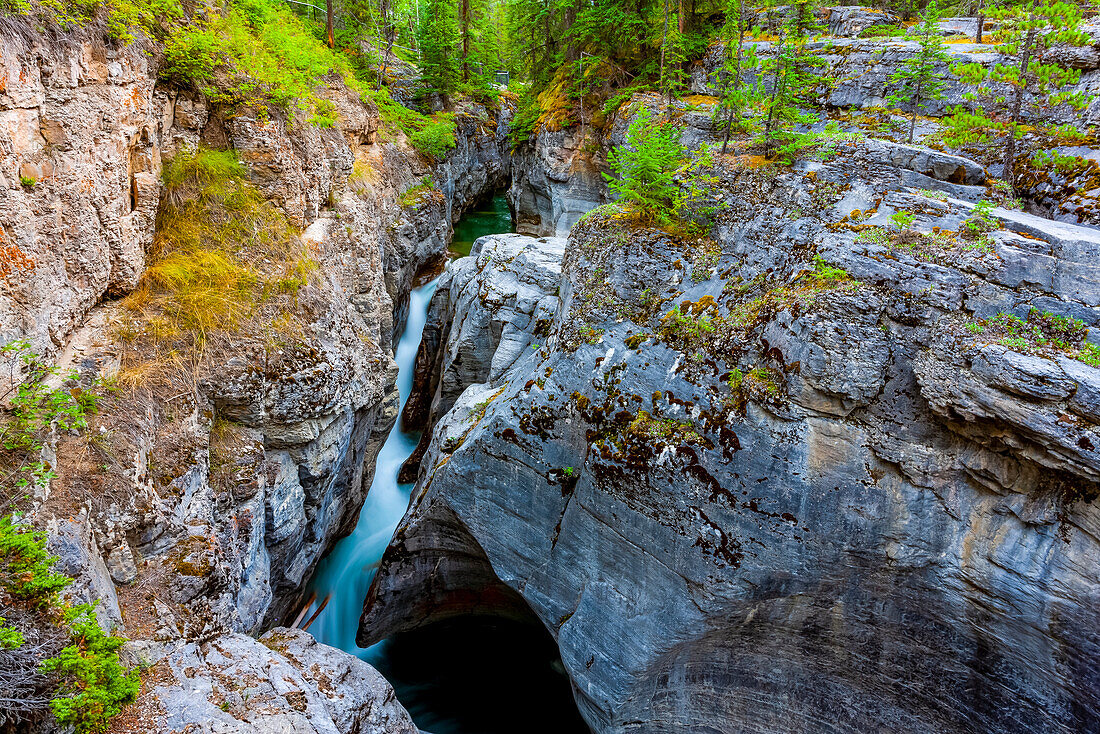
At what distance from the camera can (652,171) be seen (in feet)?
28.3

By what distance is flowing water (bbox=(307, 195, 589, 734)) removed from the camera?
11.0m

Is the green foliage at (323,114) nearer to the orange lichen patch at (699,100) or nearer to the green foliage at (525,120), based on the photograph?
the orange lichen patch at (699,100)

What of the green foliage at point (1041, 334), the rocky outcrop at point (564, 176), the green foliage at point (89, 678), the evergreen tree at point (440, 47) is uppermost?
the evergreen tree at point (440, 47)

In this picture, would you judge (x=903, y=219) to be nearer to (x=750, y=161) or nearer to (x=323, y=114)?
(x=750, y=161)

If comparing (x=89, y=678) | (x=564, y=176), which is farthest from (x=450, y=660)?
(x=564, y=176)

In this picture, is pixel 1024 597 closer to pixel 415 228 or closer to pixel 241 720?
pixel 241 720

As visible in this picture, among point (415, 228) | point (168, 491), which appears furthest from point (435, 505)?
point (415, 228)

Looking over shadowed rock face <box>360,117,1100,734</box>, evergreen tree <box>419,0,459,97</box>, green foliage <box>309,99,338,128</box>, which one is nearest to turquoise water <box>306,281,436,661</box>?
shadowed rock face <box>360,117,1100,734</box>

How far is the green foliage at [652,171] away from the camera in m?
8.34

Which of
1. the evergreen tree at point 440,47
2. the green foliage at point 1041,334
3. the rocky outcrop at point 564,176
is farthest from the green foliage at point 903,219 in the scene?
the evergreen tree at point 440,47

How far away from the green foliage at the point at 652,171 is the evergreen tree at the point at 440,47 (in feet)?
59.8

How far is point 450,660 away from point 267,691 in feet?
24.4

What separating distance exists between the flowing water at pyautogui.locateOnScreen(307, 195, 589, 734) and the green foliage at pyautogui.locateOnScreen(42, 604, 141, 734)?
7338 millimetres

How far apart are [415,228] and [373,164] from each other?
8.40ft
